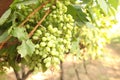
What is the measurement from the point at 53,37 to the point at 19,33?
0.07 metres

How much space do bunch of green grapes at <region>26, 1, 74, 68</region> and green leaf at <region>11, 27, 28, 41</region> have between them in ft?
0.07

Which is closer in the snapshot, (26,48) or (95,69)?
(26,48)

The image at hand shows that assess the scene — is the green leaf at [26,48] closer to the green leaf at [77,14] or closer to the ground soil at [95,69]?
the green leaf at [77,14]

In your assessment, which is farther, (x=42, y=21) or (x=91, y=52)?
(x=91, y=52)

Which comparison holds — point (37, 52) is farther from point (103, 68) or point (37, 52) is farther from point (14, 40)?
point (103, 68)

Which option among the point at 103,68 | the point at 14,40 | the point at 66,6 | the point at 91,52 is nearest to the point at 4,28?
the point at 14,40

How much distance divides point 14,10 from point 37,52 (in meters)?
0.11

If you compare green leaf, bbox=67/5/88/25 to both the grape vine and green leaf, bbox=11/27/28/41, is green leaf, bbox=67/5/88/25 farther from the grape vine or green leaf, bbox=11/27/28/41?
green leaf, bbox=11/27/28/41

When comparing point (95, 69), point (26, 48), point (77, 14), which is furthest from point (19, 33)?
point (95, 69)

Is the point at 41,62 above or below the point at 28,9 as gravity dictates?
below

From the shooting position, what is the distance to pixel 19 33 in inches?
23.4

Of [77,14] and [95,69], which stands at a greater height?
[77,14]

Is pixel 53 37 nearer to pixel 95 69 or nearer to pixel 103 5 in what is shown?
pixel 103 5

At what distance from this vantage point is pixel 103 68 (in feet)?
9.66
